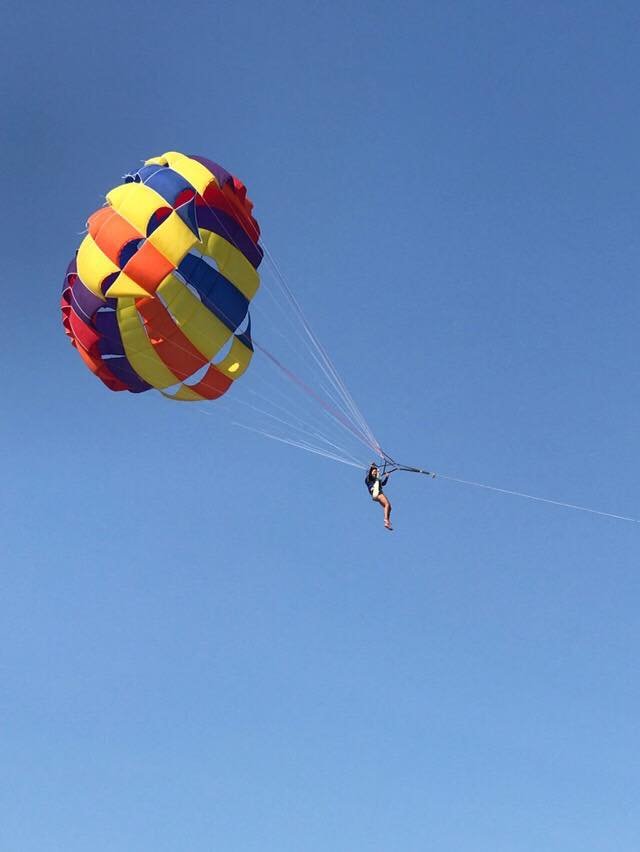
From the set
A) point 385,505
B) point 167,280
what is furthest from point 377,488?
point 167,280

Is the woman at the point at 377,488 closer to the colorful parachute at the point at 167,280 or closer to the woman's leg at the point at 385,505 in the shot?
the woman's leg at the point at 385,505

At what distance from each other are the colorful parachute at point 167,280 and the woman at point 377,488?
4.12m

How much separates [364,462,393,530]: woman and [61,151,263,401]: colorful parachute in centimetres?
412

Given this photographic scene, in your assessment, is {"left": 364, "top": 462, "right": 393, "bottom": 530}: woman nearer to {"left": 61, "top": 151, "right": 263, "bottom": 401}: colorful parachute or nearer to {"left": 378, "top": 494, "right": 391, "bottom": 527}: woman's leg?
{"left": 378, "top": 494, "right": 391, "bottom": 527}: woman's leg

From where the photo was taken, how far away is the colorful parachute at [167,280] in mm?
33031

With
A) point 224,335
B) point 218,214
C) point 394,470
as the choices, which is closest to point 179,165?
point 218,214

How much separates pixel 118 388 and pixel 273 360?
11.1ft

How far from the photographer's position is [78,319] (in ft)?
111

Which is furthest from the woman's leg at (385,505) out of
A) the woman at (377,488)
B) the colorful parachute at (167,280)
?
the colorful parachute at (167,280)

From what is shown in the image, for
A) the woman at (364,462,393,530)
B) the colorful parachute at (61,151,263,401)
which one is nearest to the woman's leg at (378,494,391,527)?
the woman at (364,462,393,530)

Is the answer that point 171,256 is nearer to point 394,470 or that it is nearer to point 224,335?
point 224,335

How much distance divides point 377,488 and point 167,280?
19.4ft

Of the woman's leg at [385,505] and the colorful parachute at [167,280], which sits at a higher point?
the colorful parachute at [167,280]

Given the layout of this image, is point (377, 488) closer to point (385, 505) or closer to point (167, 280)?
point (385, 505)
